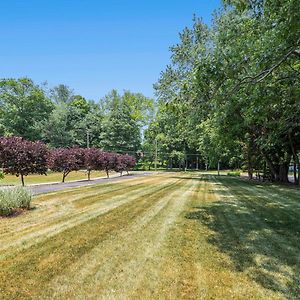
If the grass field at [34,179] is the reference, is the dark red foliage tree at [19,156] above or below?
above

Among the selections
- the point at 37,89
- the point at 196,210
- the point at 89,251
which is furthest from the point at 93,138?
the point at 89,251

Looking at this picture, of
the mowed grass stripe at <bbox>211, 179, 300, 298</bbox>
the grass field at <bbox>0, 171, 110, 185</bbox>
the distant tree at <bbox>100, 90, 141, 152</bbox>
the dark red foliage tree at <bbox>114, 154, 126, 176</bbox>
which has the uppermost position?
the distant tree at <bbox>100, 90, 141, 152</bbox>

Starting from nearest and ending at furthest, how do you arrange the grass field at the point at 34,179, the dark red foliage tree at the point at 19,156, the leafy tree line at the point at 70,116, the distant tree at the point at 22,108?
the dark red foliage tree at the point at 19,156 → the grass field at the point at 34,179 → the distant tree at the point at 22,108 → the leafy tree line at the point at 70,116

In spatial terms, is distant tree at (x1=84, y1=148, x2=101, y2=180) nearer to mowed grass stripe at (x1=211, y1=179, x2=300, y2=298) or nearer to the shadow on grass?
the shadow on grass

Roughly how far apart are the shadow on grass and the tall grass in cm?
516

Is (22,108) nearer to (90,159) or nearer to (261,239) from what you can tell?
(90,159)

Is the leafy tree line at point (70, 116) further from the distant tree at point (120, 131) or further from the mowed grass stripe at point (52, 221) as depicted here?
the mowed grass stripe at point (52, 221)

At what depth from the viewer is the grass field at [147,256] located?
426 centimetres

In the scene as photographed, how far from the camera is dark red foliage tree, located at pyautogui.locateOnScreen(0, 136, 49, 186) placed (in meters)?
18.4

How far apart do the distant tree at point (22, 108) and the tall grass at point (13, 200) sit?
164 ft

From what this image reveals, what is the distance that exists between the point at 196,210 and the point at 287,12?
6809 millimetres

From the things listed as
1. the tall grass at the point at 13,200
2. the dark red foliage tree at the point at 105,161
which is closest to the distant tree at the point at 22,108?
the dark red foliage tree at the point at 105,161

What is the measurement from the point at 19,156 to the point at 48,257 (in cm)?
1425

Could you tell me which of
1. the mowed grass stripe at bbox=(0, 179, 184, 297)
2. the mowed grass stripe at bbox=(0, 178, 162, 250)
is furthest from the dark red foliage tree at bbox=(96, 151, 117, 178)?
the mowed grass stripe at bbox=(0, 179, 184, 297)
